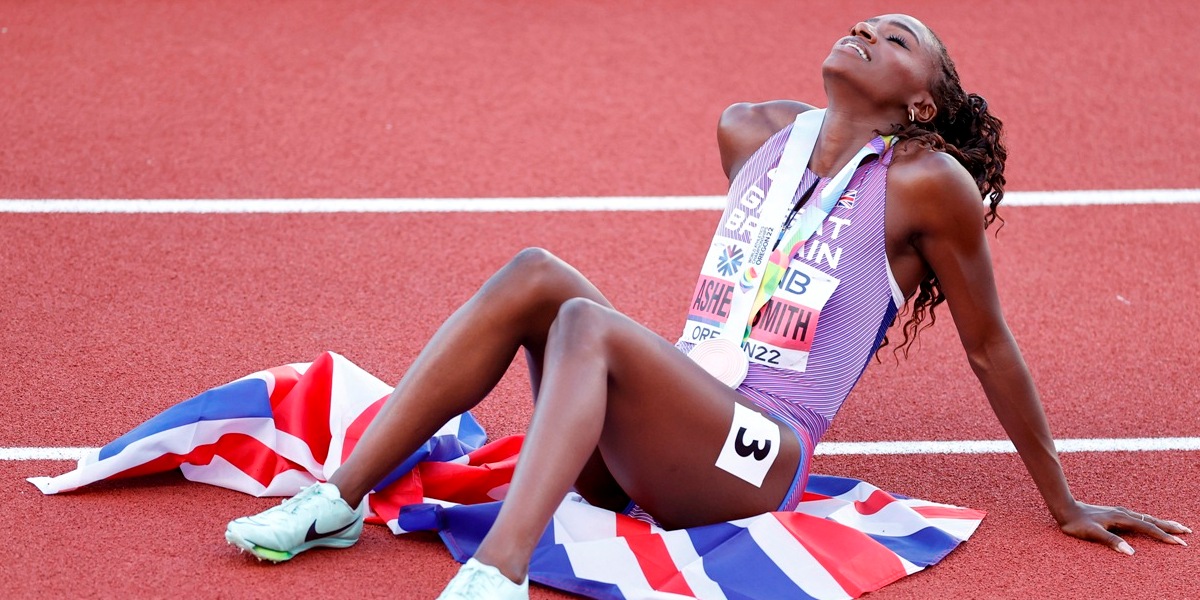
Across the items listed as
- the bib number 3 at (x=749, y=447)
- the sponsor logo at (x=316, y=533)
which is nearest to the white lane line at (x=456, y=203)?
the sponsor logo at (x=316, y=533)

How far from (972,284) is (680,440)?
0.78m

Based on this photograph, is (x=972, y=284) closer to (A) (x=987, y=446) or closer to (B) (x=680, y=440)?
(B) (x=680, y=440)

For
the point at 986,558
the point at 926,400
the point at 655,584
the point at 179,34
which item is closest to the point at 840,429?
the point at 926,400

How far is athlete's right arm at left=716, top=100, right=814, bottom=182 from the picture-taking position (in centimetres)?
350

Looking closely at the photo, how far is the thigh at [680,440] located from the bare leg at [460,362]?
233mm

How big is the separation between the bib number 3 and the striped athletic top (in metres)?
0.14

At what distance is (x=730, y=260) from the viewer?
3215mm

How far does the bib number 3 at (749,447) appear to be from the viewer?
9.58 ft

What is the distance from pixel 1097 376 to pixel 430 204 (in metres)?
2.54

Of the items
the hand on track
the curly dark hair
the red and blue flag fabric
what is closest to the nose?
the curly dark hair

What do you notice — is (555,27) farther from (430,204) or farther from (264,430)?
(264,430)

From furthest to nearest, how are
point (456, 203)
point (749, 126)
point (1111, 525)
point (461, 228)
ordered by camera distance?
point (456, 203) < point (461, 228) < point (749, 126) < point (1111, 525)

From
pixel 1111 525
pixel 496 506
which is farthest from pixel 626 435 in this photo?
pixel 1111 525

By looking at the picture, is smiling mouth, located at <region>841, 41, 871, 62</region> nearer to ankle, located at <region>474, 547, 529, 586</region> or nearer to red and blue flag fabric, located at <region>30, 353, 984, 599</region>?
red and blue flag fabric, located at <region>30, 353, 984, 599</region>
